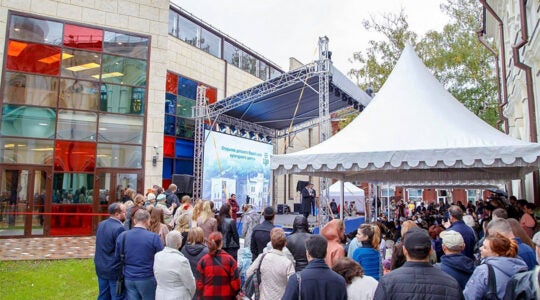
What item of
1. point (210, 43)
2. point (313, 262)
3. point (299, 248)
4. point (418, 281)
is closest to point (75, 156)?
point (210, 43)

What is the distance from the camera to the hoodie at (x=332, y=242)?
4.09 meters

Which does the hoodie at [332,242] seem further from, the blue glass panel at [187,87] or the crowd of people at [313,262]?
the blue glass panel at [187,87]

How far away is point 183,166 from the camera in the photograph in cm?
2022

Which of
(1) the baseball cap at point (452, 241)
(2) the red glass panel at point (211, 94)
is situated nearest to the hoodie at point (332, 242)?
(1) the baseball cap at point (452, 241)

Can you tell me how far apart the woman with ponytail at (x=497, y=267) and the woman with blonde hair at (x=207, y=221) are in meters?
3.95

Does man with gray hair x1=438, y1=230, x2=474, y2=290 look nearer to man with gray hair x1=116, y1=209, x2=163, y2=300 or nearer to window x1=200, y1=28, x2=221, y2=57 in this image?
man with gray hair x1=116, y1=209, x2=163, y2=300

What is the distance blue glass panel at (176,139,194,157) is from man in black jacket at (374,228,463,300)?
709 inches

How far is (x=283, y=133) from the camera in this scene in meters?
25.5

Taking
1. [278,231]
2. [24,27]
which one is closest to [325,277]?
[278,231]

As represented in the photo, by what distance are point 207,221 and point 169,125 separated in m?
13.8

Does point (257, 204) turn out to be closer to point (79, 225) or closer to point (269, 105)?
point (269, 105)

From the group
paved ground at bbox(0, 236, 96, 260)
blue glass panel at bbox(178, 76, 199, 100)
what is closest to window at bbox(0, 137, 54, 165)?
paved ground at bbox(0, 236, 96, 260)

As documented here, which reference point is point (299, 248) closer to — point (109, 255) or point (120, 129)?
point (109, 255)

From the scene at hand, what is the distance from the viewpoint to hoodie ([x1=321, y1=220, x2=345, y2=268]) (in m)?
4.09
